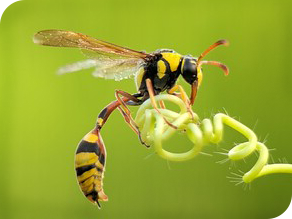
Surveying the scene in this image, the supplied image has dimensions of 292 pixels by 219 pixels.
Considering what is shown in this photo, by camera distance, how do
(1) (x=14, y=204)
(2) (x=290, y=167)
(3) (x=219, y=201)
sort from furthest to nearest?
(1) (x=14, y=204) < (3) (x=219, y=201) < (2) (x=290, y=167)

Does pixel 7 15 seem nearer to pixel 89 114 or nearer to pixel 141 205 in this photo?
pixel 89 114

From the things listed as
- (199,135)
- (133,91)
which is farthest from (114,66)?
(133,91)

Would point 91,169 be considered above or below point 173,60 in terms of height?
below

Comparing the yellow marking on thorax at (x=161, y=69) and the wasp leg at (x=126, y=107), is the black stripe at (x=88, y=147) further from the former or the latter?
the yellow marking on thorax at (x=161, y=69)

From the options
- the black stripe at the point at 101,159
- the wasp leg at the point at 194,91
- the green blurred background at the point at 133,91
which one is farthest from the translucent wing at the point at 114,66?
the green blurred background at the point at 133,91

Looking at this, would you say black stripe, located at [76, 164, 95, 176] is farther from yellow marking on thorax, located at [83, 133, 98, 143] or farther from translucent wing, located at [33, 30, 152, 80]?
translucent wing, located at [33, 30, 152, 80]

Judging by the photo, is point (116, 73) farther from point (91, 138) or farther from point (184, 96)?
point (184, 96)

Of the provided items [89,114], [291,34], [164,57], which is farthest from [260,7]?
[164,57]

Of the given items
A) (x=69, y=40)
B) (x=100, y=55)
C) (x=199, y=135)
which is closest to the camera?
(x=199, y=135)
